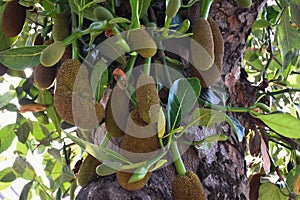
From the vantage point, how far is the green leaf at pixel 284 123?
69 centimetres

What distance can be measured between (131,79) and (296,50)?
1.62 feet

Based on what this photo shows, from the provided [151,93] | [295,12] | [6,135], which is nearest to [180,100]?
[151,93]

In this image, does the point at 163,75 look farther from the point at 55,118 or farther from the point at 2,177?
the point at 2,177

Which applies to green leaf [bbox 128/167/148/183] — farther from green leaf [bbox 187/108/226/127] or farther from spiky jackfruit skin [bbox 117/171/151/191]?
green leaf [bbox 187/108/226/127]

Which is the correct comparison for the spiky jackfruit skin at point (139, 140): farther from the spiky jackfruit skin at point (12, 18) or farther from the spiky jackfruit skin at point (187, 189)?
the spiky jackfruit skin at point (12, 18)

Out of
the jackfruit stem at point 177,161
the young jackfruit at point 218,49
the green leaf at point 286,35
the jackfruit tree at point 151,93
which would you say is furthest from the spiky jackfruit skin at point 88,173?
the green leaf at point 286,35

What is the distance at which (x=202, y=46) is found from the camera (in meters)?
0.64

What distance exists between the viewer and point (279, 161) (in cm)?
121

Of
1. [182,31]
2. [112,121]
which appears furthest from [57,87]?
[182,31]

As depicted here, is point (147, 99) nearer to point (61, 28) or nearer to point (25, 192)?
point (61, 28)

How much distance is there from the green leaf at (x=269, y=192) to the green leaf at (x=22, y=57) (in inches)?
20.1

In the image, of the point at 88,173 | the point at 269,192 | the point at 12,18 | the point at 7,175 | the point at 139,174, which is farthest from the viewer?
the point at 7,175

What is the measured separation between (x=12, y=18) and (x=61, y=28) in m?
0.10

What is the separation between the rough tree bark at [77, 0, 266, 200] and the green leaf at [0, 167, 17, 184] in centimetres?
37
